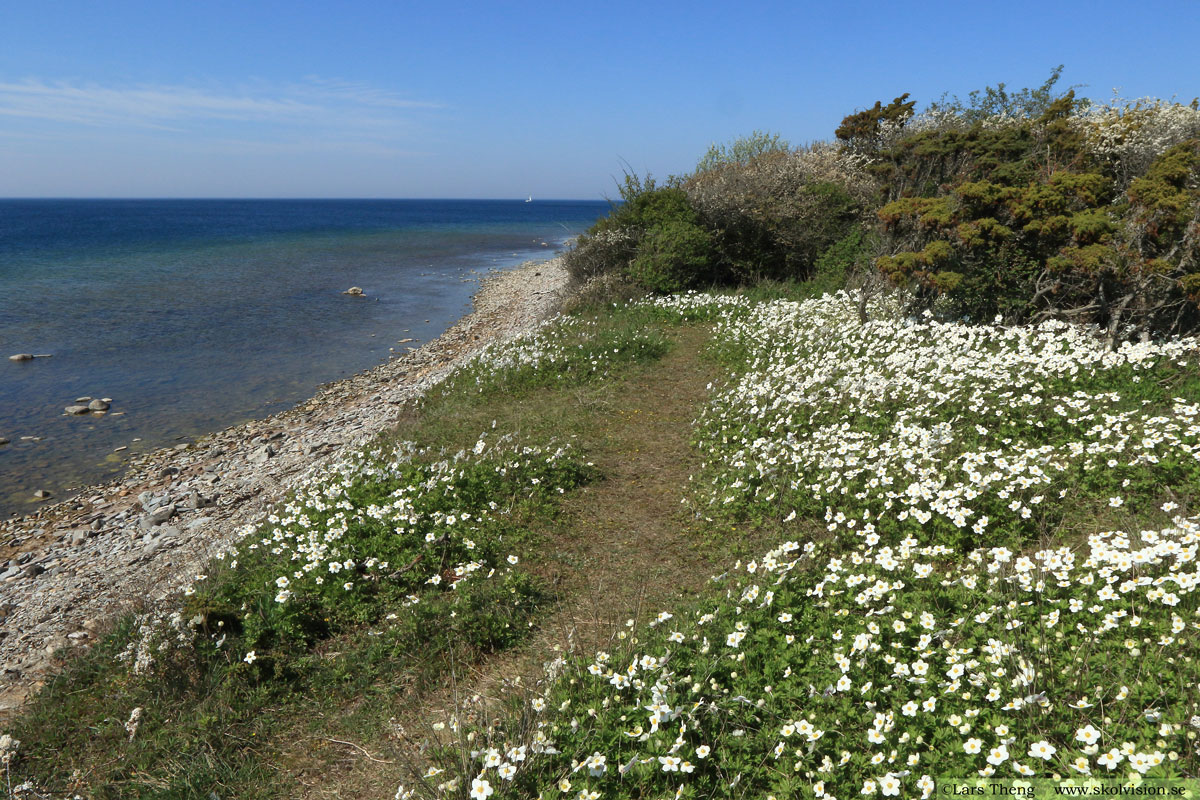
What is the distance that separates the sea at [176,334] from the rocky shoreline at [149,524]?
40.7 inches

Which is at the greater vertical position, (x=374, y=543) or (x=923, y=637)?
(x=923, y=637)

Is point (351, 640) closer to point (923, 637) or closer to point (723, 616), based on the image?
point (723, 616)

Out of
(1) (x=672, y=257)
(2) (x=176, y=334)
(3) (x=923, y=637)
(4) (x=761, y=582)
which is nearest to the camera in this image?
(3) (x=923, y=637)

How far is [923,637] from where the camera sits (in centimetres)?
390

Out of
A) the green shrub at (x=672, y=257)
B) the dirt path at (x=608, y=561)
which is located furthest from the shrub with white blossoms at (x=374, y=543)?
the green shrub at (x=672, y=257)

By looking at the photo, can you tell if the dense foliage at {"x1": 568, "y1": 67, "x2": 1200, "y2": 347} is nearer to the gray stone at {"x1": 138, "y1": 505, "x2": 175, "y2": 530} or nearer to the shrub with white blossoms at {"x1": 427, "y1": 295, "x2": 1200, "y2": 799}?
the shrub with white blossoms at {"x1": 427, "y1": 295, "x2": 1200, "y2": 799}

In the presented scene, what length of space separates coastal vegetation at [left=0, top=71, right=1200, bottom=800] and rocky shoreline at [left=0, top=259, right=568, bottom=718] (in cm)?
134

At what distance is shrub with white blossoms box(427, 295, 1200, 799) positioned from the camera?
3326 mm

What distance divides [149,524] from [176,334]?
16.3 m

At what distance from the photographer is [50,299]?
28969 millimetres

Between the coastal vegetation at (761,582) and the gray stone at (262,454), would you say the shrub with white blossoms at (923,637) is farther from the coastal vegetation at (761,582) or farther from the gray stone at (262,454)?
the gray stone at (262,454)

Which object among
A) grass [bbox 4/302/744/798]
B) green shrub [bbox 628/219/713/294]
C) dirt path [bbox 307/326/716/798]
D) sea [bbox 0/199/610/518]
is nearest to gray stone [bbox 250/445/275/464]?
sea [bbox 0/199/610/518]

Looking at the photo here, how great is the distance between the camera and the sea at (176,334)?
45.2ft

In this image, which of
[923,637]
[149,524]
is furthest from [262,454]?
[923,637]
